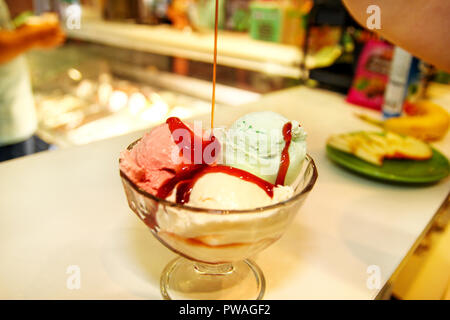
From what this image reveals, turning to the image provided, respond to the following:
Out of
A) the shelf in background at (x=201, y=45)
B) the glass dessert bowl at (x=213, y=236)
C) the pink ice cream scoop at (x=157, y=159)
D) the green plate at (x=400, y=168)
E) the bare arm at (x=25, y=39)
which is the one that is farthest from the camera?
the shelf in background at (x=201, y=45)

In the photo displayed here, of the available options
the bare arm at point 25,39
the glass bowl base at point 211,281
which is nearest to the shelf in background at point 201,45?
the bare arm at point 25,39

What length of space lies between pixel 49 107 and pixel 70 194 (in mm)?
1678

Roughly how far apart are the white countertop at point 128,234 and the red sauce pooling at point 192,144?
19 centimetres

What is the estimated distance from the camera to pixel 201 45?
6.52 feet

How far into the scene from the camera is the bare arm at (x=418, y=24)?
56 centimetres

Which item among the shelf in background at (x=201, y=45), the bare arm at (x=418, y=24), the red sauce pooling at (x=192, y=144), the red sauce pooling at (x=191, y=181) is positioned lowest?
the red sauce pooling at (x=191, y=181)

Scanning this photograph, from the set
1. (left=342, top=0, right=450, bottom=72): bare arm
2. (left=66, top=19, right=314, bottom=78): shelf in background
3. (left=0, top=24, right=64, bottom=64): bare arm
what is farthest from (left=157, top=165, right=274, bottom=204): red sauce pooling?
(left=0, top=24, right=64, bottom=64): bare arm

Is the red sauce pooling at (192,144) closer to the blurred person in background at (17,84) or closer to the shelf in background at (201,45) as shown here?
the shelf in background at (201,45)

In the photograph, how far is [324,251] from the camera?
66 centimetres

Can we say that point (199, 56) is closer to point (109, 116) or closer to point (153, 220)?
point (109, 116)

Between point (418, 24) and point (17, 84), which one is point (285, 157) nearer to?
point (418, 24)

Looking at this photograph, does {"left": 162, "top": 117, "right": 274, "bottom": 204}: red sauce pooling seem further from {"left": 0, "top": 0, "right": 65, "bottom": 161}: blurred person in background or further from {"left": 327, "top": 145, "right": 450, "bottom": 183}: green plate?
{"left": 0, "top": 0, "right": 65, "bottom": 161}: blurred person in background

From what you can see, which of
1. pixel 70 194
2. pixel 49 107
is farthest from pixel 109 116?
pixel 70 194

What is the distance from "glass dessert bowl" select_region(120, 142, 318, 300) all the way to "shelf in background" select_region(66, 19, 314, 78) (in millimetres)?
1255
